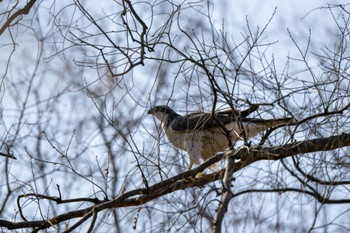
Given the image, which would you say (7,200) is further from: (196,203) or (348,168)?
(348,168)

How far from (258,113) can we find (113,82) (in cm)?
116

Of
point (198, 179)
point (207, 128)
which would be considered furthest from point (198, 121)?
point (207, 128)

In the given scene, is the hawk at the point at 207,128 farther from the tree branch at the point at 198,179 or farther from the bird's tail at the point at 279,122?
the tree branch at the point at 198,179

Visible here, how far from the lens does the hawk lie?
18.4ft

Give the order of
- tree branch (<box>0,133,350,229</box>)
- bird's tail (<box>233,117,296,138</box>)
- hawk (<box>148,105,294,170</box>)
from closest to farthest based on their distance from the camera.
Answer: tree branch (<box>0,133,350,229</box>) → bird's tail (<box>233,117,296,138</box>) → hawk (<box>148,105,294,170</box>)

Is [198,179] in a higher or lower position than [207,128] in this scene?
lower

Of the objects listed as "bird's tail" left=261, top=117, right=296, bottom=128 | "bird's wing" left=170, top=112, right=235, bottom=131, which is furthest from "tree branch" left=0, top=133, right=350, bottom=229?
"bird's wing" left=170, top=112, right=235, bottom=131

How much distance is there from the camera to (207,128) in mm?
7016

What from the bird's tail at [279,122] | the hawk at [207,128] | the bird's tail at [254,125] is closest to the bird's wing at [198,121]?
the hawk at [207,128]

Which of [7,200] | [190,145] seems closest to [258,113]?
[190,145]

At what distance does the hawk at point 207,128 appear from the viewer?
5609 millimetres

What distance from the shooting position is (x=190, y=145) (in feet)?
23.7

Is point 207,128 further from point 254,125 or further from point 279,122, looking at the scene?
point 279,122

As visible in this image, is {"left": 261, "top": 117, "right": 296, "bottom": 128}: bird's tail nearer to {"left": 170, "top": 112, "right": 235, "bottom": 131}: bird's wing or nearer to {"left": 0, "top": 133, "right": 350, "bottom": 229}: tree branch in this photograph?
{"left": 0, "top": 133, "right": 350, "bottom": 229}: tree branch
